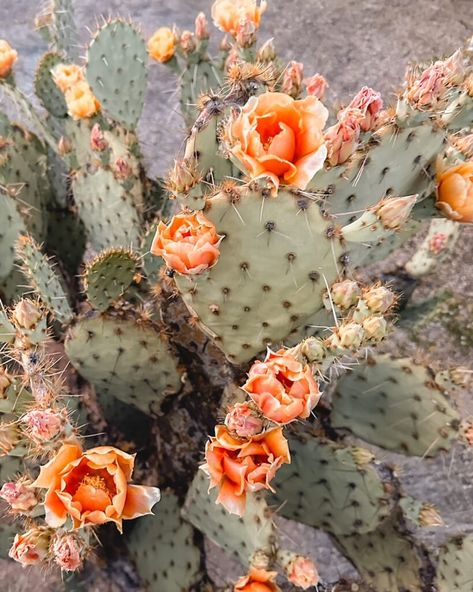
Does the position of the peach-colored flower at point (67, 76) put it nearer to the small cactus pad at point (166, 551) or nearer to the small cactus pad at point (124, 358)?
the small cactus pad at point (124, 358)

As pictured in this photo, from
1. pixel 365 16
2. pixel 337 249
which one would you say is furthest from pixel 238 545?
pixel 365 16

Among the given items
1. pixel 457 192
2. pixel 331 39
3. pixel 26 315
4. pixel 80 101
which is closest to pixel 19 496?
pixel 26 315

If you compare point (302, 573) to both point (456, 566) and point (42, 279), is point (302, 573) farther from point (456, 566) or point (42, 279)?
point (42, 279)

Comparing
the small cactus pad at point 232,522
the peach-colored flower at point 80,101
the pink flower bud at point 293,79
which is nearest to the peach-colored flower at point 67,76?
the peach-colored flower at point 80,101

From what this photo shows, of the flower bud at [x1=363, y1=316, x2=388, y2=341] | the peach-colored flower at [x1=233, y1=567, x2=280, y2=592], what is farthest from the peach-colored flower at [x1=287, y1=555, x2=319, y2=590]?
the flower bud at [x1=363, y1=316, x2=388, y2=341]

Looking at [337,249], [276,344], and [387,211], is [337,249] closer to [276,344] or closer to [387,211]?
[387,211]

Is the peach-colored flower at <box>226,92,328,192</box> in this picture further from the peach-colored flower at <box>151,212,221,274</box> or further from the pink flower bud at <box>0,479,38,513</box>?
the pink flower bud at <box>0,479,38,513</box>
